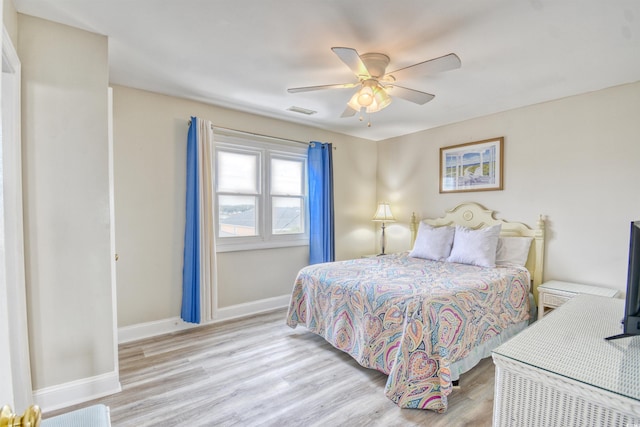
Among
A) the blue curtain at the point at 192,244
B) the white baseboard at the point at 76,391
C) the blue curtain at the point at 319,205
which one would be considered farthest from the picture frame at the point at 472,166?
the white baseboard at the point at 76,391

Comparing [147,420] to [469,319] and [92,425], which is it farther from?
[469,319]

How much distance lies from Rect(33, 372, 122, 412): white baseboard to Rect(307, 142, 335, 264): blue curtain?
99.8 inches

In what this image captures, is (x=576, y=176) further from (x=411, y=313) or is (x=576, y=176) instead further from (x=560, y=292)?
(x=411, y=313)

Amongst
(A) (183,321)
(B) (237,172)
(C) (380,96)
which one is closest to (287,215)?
(B) (237,172)

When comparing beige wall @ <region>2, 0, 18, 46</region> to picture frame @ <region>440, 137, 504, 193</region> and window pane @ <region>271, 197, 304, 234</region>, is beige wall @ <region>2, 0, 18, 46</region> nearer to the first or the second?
window pane @ <region>271, 197, 304, 234</region>

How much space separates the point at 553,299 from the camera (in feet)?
9.71

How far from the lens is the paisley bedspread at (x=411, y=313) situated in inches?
81.3

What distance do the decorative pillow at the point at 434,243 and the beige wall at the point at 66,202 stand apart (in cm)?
313

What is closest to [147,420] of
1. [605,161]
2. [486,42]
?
[486,42]

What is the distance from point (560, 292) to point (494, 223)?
1.03 meters

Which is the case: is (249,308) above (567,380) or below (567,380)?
below

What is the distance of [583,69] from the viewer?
2.61m

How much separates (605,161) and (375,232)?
2973mm

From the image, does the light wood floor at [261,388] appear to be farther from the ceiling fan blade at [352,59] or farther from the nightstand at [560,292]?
the ceiling fan blade at [352,59]
